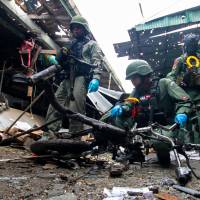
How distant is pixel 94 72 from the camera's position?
193 inches

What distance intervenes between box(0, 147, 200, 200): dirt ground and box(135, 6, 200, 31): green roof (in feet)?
16.8

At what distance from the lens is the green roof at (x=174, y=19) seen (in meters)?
8.04

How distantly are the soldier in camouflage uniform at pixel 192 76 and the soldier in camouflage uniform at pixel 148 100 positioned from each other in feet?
1.72

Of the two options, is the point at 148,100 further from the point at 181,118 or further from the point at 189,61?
the point at 189,61

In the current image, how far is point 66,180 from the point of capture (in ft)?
9.36

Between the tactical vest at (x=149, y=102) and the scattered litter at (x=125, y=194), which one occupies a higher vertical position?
the tactical vest at (x=149, y=102)

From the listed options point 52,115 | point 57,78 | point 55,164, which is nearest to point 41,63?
point 57,78

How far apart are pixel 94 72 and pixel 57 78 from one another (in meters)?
0.63

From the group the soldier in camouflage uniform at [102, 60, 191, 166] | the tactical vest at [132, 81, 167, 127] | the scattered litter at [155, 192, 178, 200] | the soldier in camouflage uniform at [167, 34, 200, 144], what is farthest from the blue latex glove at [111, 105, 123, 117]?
the scattered litter at [155, 192, 178, 200]

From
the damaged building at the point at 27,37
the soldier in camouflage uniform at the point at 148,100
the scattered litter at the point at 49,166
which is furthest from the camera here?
the damaged building at the point at 27,37

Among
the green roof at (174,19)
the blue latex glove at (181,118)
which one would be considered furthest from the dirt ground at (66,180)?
the green roof at (174,19)

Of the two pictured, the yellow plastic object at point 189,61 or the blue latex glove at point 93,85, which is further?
the yellow plastic object at point 189,61

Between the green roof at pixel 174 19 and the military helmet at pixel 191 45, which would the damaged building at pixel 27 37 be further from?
the military helmet at pixel 191 45

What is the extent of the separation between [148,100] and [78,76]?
1158 millimetres
